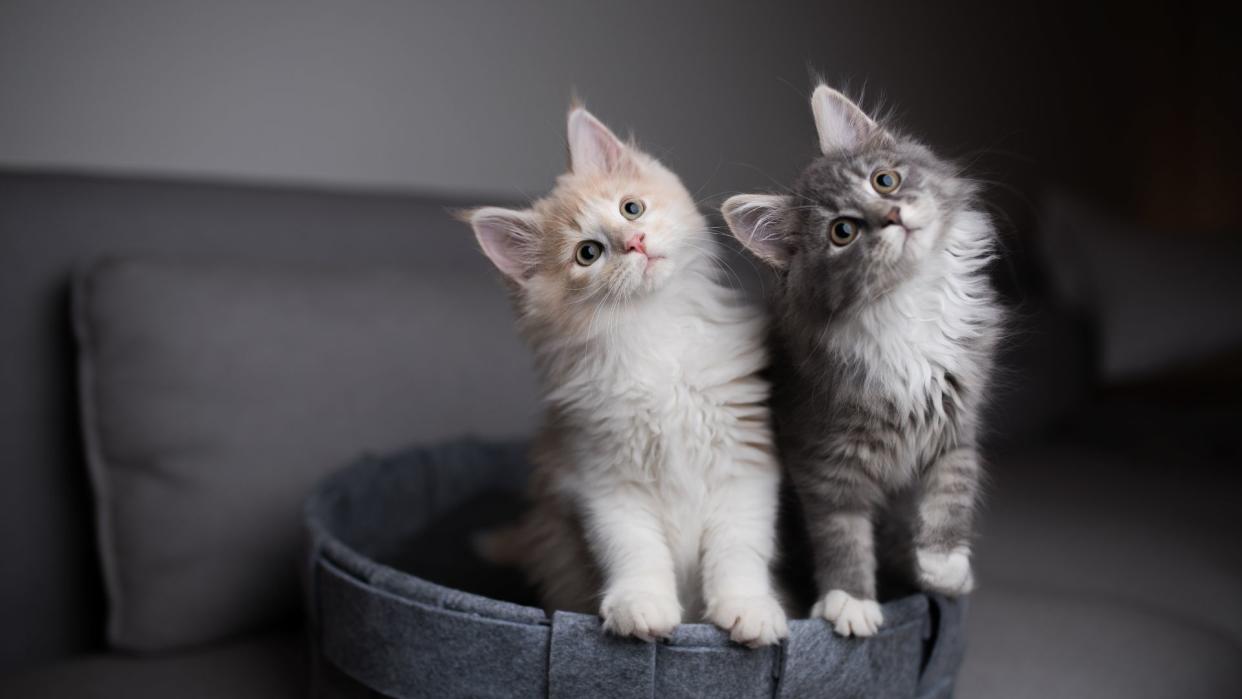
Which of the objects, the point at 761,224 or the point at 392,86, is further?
the point at 392,86

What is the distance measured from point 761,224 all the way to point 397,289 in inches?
34.4

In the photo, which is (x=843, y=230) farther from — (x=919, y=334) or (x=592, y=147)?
(x=592, y=147)

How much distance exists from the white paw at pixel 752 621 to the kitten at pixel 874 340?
7 cm

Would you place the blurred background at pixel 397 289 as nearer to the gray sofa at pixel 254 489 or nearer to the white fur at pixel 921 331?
the gray sofa at pixel 254 489

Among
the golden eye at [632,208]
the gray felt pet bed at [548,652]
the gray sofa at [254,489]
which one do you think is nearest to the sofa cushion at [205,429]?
the gray sofa at [254,489]

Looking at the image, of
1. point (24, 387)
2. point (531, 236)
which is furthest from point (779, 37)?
point (24, 387)

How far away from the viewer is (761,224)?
3.07ft

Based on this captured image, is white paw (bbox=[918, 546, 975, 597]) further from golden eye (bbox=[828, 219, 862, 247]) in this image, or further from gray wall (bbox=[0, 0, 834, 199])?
Answer: gray wall (bbox=[0, 0, 834, 199])

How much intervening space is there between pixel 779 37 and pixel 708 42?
0.55 feet

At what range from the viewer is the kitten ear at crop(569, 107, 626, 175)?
1.14m

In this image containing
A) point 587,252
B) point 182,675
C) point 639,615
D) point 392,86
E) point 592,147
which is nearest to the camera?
point 639,615

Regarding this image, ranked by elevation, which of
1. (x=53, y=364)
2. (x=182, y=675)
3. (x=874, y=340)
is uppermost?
(x=874, y=340)

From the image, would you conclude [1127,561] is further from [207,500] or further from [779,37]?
[207,500]

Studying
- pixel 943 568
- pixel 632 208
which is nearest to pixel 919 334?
pixel 943 568
